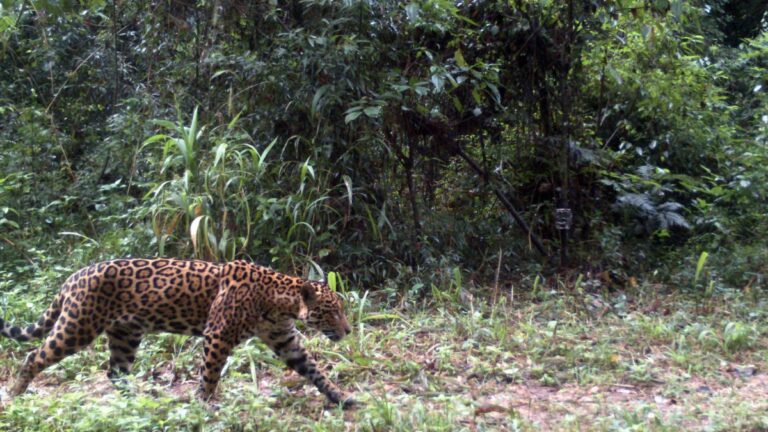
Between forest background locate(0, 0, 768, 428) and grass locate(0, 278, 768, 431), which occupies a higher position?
forest background locate(0, 0, 768, 428)

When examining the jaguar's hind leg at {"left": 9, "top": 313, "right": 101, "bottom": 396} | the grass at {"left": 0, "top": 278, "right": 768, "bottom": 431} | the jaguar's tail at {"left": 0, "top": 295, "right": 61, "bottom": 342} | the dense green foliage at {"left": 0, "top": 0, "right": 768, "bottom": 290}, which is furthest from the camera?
the dense green foliage at {"left": 0, "top": 0, "right": 768, "bottom": 290}

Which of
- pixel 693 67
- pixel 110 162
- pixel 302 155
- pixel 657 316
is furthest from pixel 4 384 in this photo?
pixel 693 67

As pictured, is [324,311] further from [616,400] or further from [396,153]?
[396,153]

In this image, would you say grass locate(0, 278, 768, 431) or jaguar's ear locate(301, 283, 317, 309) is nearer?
grass locate(0, 278, 768, 431)

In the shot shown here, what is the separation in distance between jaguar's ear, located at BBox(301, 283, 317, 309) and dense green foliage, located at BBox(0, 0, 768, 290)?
2.03 metres

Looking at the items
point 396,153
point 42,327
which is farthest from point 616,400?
point 396,153

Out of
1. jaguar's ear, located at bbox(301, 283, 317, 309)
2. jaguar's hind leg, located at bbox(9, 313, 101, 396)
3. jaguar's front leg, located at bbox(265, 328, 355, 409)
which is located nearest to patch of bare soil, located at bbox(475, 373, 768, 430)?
jaguar's front leg, located at bbox(265, 328, 355, 409)

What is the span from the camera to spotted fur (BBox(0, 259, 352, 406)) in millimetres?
5336

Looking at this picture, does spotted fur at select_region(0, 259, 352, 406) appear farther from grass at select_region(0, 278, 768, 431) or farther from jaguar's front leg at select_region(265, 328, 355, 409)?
grass at select_region(0, 278, 768, 431)

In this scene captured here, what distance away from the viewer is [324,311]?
18.3 feet

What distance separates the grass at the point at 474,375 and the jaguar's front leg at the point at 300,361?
0.39ft

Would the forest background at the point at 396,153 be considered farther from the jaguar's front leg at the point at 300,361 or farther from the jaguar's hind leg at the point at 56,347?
the jaguar's hind leg at the point at 56,347

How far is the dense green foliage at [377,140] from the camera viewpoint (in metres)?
7.96

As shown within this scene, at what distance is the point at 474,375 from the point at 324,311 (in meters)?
1.22
